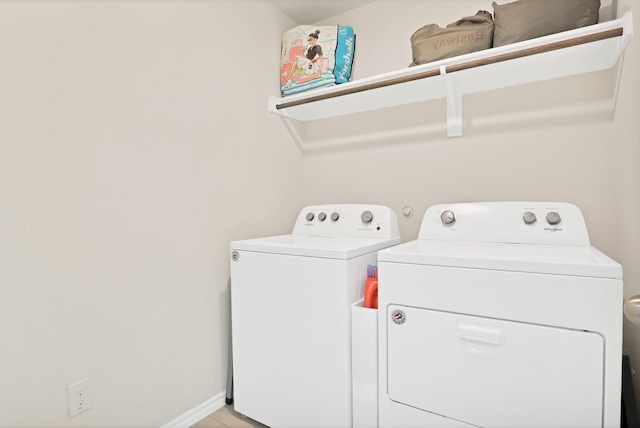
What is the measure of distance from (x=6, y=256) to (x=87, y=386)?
54 centimetres

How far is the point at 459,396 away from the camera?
1.08 meters

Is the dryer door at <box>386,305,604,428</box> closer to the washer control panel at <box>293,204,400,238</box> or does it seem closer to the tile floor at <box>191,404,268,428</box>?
the washer control panel at <box>293,204,400,238</box>

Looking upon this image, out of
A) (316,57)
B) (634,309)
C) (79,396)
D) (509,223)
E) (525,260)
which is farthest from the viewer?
(316,57)

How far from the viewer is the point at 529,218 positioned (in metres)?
1.43

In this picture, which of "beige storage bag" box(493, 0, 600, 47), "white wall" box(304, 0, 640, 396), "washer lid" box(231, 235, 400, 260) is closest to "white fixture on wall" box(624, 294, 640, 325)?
"white wall" box(304, 0, 640, 396)

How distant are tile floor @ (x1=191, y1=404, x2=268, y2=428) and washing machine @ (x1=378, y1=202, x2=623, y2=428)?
0.69 m

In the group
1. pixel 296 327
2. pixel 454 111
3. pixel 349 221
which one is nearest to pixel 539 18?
pixel 454 111

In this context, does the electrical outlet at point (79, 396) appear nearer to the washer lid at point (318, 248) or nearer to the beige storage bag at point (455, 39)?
the washer lid at point (318, 248)

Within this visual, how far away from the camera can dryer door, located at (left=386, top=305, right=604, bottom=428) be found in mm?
931

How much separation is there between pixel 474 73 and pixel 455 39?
0.17m

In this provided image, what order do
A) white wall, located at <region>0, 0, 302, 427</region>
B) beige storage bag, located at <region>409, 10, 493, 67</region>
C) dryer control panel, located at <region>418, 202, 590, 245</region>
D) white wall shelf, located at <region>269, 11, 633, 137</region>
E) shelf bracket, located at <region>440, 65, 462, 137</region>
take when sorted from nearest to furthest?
white wall, located at <region>0, 0, 302, 427</region>, white wall shelf, located at <region>269, 11, 633, 137</region>, dryer control panel, located at <region>418, 202, 590, 245</region>, beige storage bag, located at <region>409, 10, 493, 67</region>, shelf bracket, located at <region>440, 65, 462, 137</region>

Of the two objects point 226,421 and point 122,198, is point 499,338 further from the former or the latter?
point 122,198

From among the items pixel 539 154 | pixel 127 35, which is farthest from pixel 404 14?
pixel 127 35

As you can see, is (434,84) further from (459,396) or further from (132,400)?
(132,400)
